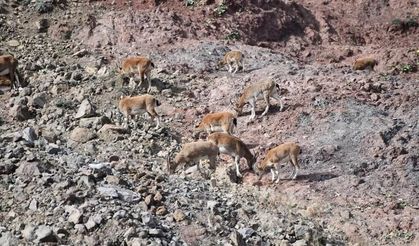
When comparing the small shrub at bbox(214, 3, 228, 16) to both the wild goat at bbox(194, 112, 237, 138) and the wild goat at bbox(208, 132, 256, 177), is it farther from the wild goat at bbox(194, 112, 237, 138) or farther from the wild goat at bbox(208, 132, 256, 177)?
the wild goat at bbox(208, 132, 256, 177)

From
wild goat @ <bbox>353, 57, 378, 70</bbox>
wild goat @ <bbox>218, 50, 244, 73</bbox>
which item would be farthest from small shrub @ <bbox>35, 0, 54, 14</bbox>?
wild goat @ <bbox>353, 57, 378, 70</bbox>

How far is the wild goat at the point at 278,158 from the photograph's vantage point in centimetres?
1781

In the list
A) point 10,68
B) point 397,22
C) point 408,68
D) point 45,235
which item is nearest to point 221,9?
point 408,68

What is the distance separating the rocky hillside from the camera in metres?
13.9

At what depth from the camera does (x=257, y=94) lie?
2108 centimetres

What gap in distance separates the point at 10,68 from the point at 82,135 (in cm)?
493

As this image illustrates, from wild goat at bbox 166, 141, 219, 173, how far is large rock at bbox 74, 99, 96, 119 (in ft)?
10.3

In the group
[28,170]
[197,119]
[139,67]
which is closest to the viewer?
[28,170]

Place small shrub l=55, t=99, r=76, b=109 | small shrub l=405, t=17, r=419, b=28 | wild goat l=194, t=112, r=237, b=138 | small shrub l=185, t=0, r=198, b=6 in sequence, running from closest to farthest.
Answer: wild goat l=194, t=112, r=237, b=138
small shrub l=55, t=99, r=76, b=109
small shrub l=185, t=0, r=198, b=6
small shrub l=405, t=17, r=419, b=28

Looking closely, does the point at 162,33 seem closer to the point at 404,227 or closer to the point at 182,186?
the point at 182,186

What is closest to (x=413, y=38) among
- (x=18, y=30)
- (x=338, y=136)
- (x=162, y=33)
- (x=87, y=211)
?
(x=162, y=33)

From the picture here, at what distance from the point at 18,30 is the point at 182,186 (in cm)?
1243

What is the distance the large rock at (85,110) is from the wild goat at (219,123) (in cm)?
289

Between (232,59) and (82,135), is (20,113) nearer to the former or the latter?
(82,135)
